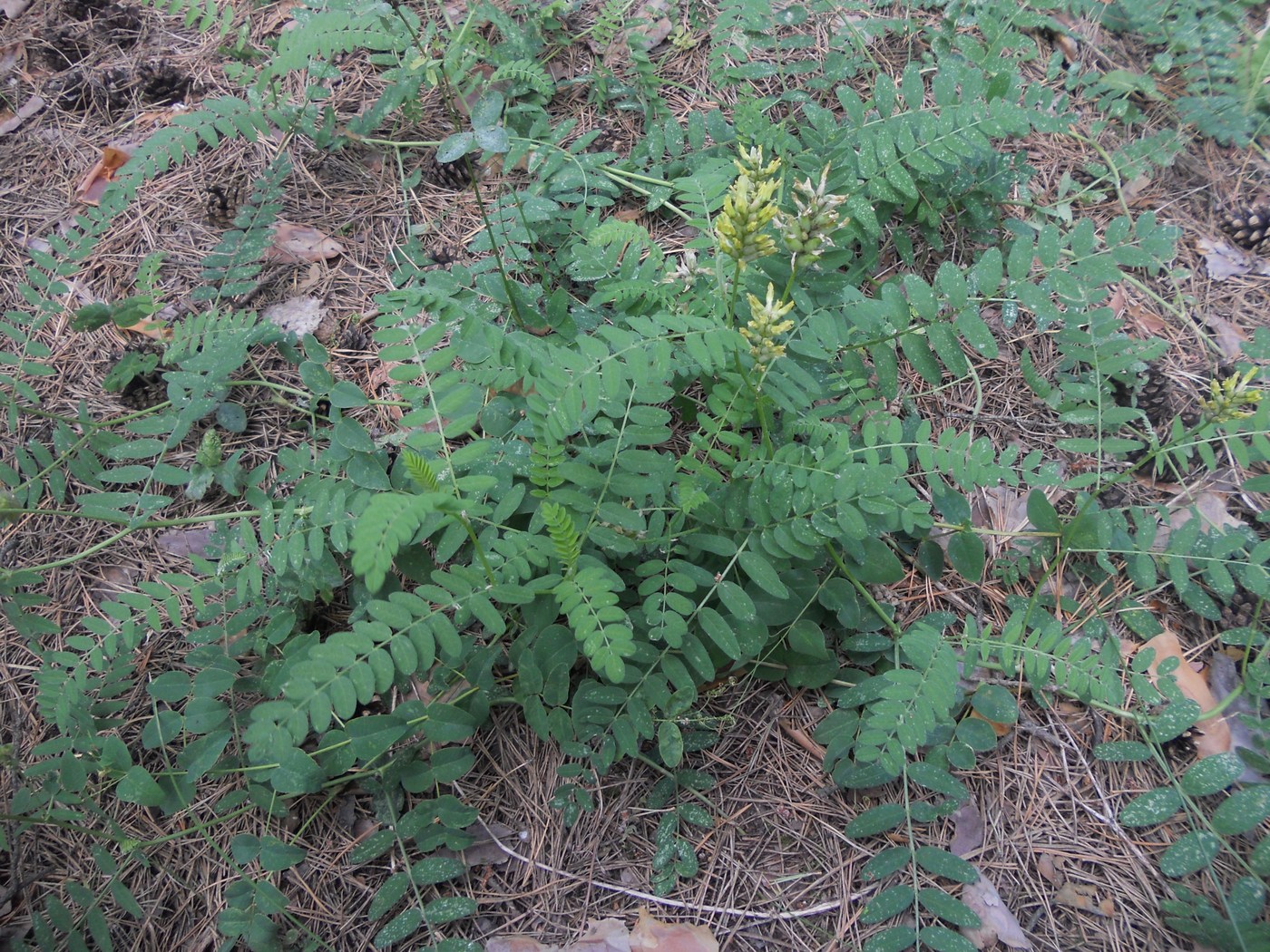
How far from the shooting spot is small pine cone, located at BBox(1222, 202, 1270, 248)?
9.23 ft

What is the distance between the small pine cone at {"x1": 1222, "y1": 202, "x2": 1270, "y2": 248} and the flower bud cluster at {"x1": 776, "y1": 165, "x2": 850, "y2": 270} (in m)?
2.01

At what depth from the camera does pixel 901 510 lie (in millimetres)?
1927

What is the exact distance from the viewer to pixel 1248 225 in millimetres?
2822

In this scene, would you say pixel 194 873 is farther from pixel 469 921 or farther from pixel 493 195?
pixel 493 195

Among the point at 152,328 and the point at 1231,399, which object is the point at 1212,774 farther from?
the point at 152,328

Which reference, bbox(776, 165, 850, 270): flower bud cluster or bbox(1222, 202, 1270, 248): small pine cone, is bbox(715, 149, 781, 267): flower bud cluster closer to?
bbox(776, 165, 850, 270): flower bud cluster

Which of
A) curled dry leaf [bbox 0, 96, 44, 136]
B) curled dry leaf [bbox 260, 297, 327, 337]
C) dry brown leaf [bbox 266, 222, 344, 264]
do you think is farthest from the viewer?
curled dry leaf [bbox 0, 96, 44, 136]

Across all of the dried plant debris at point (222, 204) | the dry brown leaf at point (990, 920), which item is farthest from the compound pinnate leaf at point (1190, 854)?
the dried plant debris at point (222, 204)

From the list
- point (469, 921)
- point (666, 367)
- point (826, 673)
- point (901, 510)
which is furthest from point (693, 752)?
point (666, 367)

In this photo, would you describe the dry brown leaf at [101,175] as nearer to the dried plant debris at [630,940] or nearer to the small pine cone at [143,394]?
the small pine cone at [143,394]

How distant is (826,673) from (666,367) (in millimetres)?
964

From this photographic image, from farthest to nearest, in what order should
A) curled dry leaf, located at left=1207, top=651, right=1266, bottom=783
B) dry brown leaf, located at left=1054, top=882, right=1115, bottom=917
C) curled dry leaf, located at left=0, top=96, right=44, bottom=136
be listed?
curled dry leaf, located at left=0, top=96, right=44, bottom=136 → curled dry leaf, located at left=1207, top=651, right=1266, bottom=783 → dry brown leaf, located at left=1054, top=882, right=1115, bottom=917

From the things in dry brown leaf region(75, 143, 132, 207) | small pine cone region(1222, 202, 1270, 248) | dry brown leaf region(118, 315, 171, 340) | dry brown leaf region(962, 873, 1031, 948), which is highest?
dry brown leaf region(75, 143, 132, 207)

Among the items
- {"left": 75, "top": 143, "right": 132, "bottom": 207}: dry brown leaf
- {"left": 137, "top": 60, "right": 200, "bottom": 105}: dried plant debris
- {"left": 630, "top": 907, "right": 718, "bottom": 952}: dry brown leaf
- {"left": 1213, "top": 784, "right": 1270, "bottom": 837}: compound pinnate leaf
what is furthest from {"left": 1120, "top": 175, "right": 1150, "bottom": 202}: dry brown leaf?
{"left": 75, "top": 143, "right": 132, "bottom": 207}: dry brown leaf
